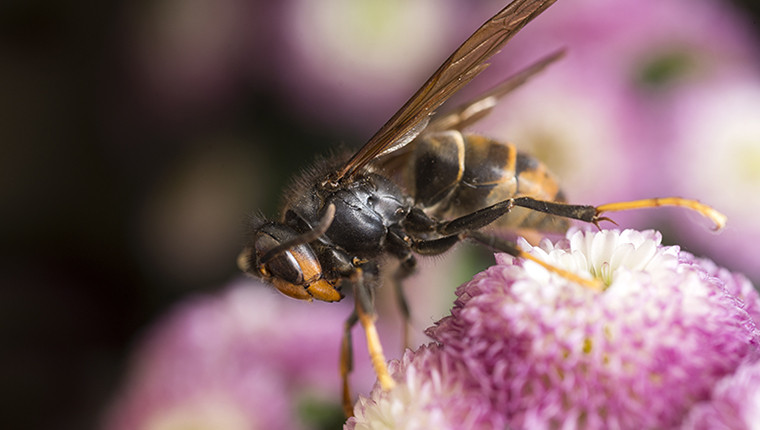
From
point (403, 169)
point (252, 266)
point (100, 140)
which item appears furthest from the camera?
point (100, 140)

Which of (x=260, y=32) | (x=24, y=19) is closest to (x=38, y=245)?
(x=24, y=19)

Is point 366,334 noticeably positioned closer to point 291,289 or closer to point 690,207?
point 291,289

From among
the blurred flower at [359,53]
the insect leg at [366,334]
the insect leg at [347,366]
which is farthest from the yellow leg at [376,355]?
the blurred flower at [359,53]

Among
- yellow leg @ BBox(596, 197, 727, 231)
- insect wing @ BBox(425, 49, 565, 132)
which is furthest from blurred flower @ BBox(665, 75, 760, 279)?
yellow leg @ BBox(596, 197, 727, 231)

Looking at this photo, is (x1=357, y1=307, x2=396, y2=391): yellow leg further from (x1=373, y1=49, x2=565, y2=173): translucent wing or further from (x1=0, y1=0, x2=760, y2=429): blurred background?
(x1=0, y1=0, x2=760, y2=429): blurred background

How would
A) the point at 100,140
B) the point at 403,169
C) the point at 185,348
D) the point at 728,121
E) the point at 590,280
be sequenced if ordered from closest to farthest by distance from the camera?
the point at 590,280, the point at 403,169, the point at 185,348, the point at 728,121, the point at 100,140

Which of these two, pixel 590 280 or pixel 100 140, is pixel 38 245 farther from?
pixel 590 280

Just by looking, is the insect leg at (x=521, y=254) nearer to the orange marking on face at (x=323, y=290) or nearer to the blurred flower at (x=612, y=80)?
the orange marking on face at (x=323, y=290)

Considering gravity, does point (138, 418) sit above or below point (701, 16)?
above
